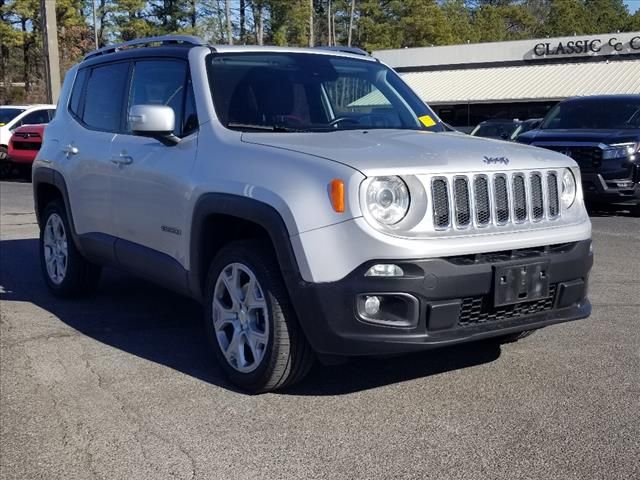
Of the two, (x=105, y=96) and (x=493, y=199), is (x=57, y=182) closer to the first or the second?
(x=105, y=96)

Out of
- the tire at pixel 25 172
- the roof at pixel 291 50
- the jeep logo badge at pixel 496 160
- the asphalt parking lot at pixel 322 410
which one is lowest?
the tire at pixel 25 172

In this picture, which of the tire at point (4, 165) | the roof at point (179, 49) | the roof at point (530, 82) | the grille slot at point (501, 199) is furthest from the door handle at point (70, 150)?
the roof at point (530, 82)

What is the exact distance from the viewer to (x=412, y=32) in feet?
192

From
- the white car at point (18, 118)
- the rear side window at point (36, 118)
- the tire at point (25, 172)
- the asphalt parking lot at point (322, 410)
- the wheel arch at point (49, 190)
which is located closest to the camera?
the asphalt parking lot at point (322, 410)

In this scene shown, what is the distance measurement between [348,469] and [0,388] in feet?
7.42

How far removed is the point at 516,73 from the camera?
3912 cm

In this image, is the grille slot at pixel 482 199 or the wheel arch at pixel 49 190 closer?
the grille slot at pixel 482 199

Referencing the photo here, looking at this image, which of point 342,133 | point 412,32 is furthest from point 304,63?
point 412,32

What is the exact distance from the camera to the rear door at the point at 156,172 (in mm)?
4918

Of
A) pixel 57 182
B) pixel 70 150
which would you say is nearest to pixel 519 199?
pixel 70 150

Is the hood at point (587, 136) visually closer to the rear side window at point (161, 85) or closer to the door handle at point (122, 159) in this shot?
the rear side window at point (161, 85)

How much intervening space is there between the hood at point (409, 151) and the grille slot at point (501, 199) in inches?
2.6

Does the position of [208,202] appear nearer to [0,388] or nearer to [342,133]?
[342,133]

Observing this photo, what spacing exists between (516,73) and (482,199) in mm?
36817
